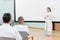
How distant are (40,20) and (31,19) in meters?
0.51

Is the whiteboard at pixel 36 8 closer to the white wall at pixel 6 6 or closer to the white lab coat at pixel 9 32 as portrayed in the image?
the white wall at pixel 6 6

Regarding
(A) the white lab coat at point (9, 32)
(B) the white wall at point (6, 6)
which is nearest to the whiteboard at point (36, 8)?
(B) the white wall at point (6, 6)

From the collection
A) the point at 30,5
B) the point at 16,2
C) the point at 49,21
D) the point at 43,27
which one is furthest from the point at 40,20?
the point at 49,21

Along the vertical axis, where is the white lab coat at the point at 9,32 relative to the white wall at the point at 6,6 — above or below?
below

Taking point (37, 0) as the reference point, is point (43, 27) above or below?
below

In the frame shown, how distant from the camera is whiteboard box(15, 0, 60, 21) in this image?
9242mm

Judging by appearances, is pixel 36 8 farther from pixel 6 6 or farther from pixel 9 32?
pixel 9 32

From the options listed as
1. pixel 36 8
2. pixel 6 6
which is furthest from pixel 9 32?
pixel 6 6

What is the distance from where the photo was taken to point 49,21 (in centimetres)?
667

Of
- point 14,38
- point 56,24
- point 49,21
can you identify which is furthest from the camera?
point 56,24

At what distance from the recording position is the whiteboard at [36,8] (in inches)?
364

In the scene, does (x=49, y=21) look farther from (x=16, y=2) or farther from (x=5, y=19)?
(x=5, y=19)

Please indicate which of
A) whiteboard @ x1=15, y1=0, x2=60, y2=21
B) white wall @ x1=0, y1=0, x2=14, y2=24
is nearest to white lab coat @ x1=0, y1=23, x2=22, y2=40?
whiteboard @ x1=15, y1=0, x2=60, y2=21

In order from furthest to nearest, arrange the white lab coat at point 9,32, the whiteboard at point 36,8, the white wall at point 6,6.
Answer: the white wall at point 6,6, the whiteboard at point 36,8, the white lab coat at point 9,32
